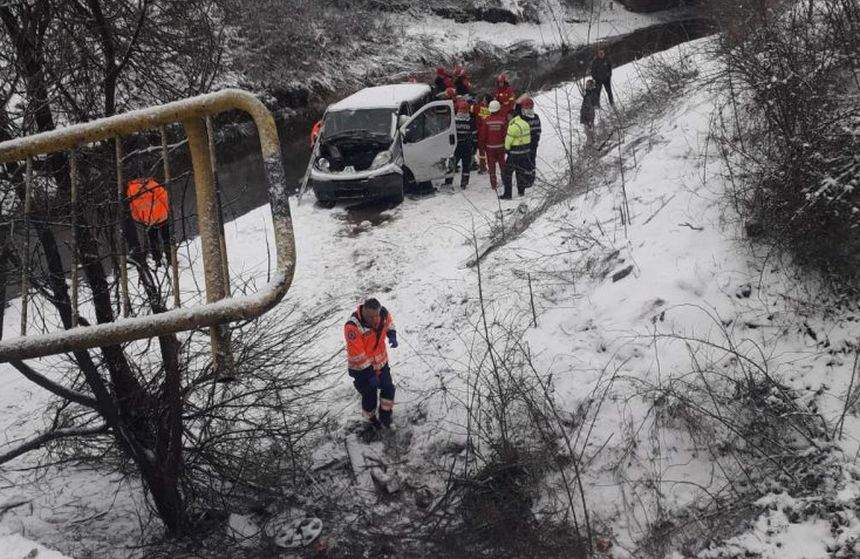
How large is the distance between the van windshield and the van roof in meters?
0.14

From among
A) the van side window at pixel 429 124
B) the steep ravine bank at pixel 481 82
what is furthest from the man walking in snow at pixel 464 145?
the steep ravine bank at pixel 481 82

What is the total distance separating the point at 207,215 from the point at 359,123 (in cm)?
947

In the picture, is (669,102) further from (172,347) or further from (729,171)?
(172,347)

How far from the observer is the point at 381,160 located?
10.8m

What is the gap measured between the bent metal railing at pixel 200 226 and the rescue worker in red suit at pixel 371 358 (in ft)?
10.3

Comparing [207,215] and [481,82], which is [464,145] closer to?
[207,215]

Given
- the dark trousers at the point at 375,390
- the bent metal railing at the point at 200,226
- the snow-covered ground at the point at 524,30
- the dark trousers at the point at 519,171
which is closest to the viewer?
the bent metal railing at the point at 200,226

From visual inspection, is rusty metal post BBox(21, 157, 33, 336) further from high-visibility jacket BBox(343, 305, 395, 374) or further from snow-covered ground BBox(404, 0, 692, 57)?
snow-covered ground BBox(404, 0, 692, 57)

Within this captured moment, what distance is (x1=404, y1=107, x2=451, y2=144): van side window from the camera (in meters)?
11.3

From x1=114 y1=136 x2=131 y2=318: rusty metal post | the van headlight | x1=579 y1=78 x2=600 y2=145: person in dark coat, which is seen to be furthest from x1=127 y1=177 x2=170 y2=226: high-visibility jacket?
x1=579 y1=78 x2=600 y2=145: person in dark coat

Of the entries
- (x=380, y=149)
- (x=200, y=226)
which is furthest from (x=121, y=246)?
(x=380, y=149)

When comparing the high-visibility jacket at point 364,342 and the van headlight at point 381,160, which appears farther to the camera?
the van headlight at point 381,160

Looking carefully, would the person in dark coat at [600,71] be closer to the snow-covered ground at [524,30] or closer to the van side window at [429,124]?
the van side window at [429,124]

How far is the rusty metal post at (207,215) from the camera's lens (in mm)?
2303
